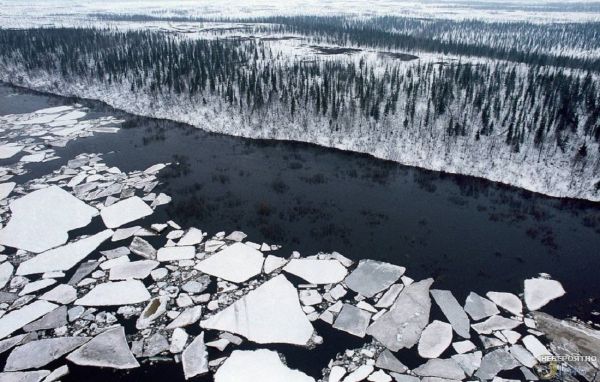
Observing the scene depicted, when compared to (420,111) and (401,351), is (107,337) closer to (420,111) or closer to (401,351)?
(401,351)

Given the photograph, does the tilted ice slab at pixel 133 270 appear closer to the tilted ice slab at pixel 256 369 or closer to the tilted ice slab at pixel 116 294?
the tilted ice slab at pixel 116 294

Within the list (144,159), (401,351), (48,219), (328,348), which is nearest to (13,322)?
(48,219)

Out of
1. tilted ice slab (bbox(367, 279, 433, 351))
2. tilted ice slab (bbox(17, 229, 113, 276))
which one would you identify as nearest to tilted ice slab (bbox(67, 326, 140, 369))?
tilted ice slab (bbox(17, 229, 113, 276))

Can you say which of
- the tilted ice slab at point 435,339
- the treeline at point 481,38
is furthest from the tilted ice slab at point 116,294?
the treeline at point 481,38

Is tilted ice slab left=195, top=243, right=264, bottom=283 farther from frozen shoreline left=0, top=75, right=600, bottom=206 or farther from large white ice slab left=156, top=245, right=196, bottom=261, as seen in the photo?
frozen shoreline left=0, top=75, right=600, bottom=206

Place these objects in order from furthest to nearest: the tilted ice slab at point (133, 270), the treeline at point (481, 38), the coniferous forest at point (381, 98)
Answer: the treeline at point (481, 38), the coniferous forest at point (381, 98), the tilted ice slab at point (133, 270)
